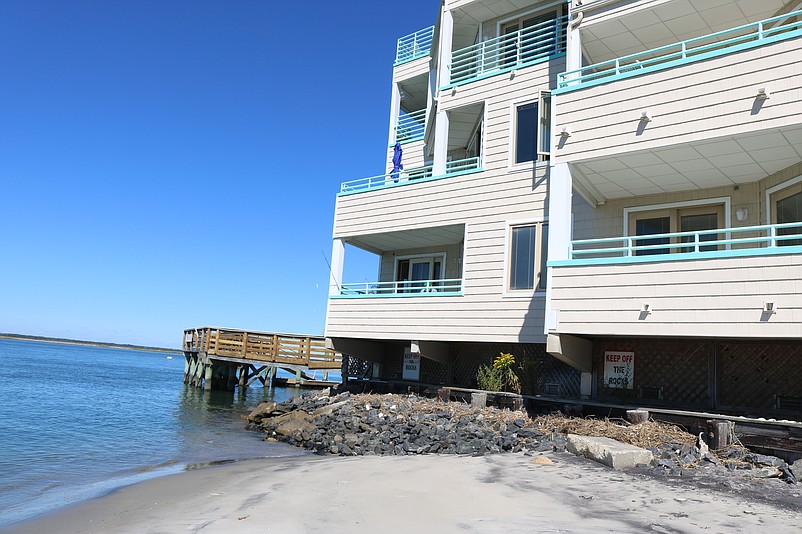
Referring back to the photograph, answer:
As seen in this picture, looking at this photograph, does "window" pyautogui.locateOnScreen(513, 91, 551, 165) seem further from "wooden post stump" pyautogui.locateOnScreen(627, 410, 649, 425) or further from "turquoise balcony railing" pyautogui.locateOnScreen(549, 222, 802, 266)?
"wooden post stump" pyautogui.locateOnScreen(627, 410, 649, 425)

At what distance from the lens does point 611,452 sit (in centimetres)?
883

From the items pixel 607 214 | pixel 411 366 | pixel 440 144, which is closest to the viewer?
pixel 607 214

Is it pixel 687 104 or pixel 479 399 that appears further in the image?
pixel 479 399

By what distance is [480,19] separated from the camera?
19375mm

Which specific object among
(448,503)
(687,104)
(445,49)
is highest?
(445,49)

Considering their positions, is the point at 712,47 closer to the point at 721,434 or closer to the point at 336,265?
the point at 721,434

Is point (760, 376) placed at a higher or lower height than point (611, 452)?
higher

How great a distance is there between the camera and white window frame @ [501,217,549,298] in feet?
49.4

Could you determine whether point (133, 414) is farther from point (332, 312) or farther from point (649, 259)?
A: point (649, 259)

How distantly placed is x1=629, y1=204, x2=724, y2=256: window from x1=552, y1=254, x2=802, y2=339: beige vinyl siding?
2125 millimetres

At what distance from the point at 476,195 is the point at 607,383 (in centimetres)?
600

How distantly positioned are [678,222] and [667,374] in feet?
11.6

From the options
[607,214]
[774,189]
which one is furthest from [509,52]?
[774,189]

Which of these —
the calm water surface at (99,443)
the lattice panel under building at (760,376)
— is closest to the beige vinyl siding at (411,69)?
the calm water surface at (99,443)
